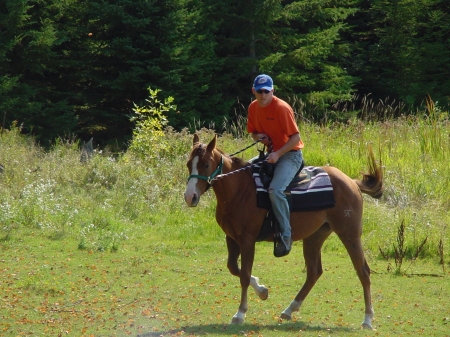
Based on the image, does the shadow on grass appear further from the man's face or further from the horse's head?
the man's face

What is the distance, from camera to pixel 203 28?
2673cm

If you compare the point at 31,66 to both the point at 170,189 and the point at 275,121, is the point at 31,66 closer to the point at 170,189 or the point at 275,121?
the point at 170,189

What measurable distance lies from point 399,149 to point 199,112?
8.74m

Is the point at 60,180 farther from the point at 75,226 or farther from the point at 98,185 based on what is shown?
the point at 75,226

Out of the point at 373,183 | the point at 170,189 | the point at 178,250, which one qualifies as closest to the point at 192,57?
the point at 170,189

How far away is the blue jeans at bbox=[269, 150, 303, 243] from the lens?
8.66 meters

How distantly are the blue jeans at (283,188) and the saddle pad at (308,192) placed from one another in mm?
219

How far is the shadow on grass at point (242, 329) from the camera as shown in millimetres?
7930

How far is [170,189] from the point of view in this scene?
16078mm

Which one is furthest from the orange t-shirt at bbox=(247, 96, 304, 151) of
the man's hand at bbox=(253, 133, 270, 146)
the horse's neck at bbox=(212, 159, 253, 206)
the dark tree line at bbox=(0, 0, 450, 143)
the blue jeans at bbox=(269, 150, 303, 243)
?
the dark tree line at bbox=(0, 0, 450, 143)

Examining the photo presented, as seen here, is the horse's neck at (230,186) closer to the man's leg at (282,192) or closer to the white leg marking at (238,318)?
the man's leg at (282,192)

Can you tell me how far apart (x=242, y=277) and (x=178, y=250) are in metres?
4.81

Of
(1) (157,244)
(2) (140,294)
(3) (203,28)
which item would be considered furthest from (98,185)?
(3) (203,28)

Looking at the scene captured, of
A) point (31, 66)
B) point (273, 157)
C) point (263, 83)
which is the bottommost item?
point (273, 157)
